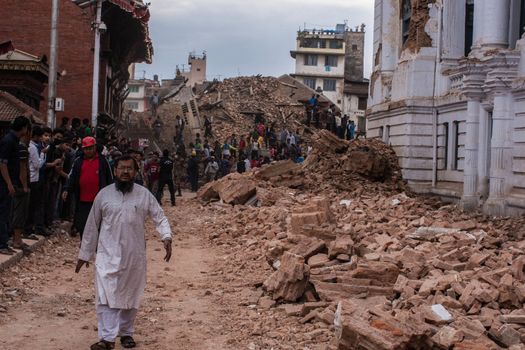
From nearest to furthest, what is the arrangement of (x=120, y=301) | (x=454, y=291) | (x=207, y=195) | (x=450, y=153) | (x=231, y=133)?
1. (x=120, y=301)
2. (x=454, y=291)
3. (x=450, y=153)
4. (x=207, y=195)
5. (x=231, y=133)

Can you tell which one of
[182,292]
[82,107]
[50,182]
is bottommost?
[182,292]

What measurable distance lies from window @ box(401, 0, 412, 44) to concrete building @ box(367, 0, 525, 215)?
74 mm

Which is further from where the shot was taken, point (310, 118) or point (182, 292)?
point (310, 118)

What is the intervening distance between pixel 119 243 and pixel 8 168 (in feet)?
12.2

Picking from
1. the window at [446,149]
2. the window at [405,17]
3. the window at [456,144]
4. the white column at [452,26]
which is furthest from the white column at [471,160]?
the window at [405,17]

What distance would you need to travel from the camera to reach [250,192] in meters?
22.0

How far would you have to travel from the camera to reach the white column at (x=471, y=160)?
18000 mm

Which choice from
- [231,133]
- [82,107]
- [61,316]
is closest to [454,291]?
[61,316]

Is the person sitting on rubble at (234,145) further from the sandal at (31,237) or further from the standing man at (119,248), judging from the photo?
the standing man at (119,248)

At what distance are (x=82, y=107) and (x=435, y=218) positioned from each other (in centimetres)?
1914

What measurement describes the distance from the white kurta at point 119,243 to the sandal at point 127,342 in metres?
0.35

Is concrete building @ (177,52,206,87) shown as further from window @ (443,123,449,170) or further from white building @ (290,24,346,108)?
window @ (443,123,449,170)

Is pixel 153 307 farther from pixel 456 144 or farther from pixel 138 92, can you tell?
pixel 138 92

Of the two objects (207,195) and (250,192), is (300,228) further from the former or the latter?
(207,195)
